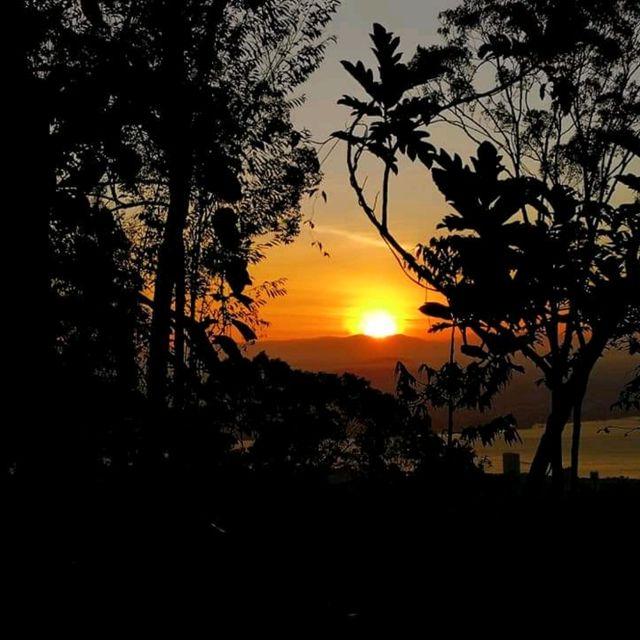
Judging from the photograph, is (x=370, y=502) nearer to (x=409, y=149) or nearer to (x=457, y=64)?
(x=409, y=149)

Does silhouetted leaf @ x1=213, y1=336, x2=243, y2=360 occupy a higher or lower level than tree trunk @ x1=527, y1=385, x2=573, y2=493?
higher

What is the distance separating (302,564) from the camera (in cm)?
537

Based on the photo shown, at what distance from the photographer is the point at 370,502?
671cm

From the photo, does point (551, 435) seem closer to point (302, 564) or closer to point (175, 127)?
point (302, 564)

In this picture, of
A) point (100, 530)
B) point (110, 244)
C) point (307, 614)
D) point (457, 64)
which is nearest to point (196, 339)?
point (110, 244)

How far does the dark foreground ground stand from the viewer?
4.27 m

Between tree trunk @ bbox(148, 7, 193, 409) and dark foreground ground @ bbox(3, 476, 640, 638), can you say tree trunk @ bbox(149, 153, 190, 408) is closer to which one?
tree trunk @ bbox(148, 7, 193, 409)

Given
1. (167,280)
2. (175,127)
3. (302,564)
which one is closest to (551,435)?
(302,564)

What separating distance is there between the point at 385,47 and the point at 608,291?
4.70 feet

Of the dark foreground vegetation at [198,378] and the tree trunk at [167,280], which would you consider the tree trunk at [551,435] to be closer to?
the dark foreground vegetation at [198,378]

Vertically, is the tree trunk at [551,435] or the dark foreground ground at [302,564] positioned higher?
the tree trunk at [551,435]

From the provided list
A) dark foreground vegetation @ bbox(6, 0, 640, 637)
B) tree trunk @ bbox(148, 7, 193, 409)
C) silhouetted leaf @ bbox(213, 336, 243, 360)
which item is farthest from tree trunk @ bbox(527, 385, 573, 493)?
tree trunk @ bbox(148, 7, 193, 409)

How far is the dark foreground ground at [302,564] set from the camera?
4.27 meters

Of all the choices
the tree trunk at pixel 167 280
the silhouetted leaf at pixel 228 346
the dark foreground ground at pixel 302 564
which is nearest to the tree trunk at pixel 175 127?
the tree trunk at pixel 167 280
